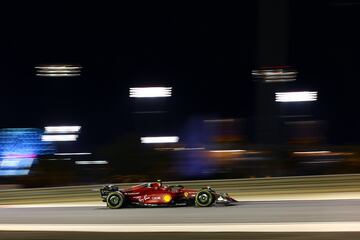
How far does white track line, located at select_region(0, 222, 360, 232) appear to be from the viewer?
10.7 metres

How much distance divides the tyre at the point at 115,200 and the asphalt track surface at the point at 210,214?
227 mm

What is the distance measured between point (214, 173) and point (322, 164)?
4.12 meters

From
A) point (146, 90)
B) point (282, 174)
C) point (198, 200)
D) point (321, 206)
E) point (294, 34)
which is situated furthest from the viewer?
point (294, 34)

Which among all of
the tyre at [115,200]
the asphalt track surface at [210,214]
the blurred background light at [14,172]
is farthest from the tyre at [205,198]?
the blurred background light at [14,172]

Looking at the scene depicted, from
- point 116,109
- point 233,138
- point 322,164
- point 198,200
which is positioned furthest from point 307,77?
point 198,200

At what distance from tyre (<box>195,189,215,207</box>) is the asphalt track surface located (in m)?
0.22

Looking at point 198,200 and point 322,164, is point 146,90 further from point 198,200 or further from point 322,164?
point 198,200

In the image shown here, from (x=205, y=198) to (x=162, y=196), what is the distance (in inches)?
47.2

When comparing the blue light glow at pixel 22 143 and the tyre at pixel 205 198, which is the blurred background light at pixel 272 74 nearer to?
the tyre at pixel 205 198

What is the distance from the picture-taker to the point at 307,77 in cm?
5281

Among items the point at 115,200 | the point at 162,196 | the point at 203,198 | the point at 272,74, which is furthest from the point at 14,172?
the point at 203,198

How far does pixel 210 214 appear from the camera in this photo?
13406 mm

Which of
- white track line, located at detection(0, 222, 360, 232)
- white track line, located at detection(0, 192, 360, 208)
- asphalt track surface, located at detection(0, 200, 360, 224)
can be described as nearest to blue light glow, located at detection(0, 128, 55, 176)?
white track line, located at detection(0, 192, 360, 208)

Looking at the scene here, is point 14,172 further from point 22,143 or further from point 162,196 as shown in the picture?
point 22,143
